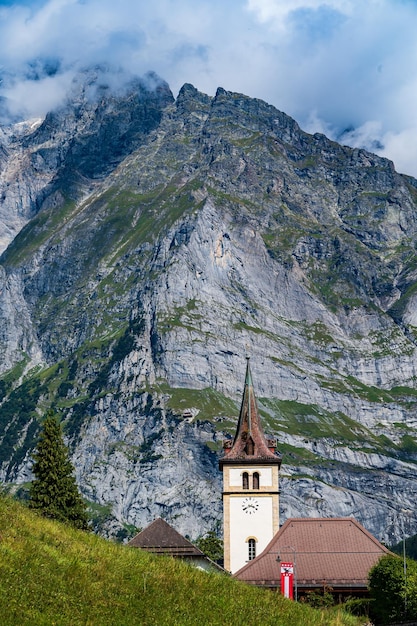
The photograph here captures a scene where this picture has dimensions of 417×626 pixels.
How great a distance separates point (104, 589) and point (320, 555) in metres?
42.4

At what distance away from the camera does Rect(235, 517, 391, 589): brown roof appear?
7075 centimetres

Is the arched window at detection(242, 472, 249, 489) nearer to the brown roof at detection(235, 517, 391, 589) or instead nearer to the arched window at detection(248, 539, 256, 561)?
the arched window at detection(248, 539, 256, 561)

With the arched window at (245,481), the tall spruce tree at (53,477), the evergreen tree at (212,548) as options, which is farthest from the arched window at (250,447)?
the evergreen tree at (212,548)

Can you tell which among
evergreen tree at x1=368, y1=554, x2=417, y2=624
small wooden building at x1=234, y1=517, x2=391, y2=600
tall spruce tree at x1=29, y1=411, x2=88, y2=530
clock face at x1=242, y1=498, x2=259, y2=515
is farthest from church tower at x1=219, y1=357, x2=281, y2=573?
evergreen tree at x1=368, y1=554, x2=417, y2=624

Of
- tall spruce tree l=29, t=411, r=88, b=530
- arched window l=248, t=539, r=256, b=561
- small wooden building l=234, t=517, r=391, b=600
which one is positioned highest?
tall spruce tree l=29, t=411, r=88, b=530

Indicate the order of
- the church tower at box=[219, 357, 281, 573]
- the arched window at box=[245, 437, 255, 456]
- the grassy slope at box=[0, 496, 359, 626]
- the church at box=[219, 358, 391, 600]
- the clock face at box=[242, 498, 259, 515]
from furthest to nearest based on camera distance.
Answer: the arched window at box=[245, 437, 255, 456]
the clock face at box=[242, 498, 259, 515]
the church tower at box=[219, 357, 281, 573]
the church at box=[219, 358, 391, 600]
the grassy slope at box=[0, 496, 359, 626]

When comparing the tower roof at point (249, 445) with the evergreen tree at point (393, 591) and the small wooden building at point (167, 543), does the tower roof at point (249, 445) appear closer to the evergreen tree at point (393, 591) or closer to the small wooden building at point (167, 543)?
the small wooden building at point (167, 543)

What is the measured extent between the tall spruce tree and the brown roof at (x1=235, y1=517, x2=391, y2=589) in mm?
17063

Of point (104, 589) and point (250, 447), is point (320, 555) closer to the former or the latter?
point (250, 447)

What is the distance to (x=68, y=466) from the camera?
84000 millimetres

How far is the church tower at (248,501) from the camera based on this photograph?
312 ft

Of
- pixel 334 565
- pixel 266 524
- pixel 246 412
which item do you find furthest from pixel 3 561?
pixel 246 412

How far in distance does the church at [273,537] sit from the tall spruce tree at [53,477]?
16.0 m

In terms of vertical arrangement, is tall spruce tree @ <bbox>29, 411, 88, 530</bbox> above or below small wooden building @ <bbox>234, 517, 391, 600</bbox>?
above
